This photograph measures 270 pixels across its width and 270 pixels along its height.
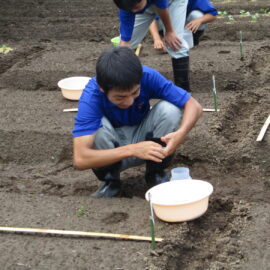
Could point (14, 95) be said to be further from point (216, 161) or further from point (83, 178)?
point (216, 161)

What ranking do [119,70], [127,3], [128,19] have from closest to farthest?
[119,70] → [127,3] → [128,19]

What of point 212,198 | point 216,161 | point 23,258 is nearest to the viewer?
point 23,258

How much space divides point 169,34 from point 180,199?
210 centimetres

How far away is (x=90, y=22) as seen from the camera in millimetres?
9500

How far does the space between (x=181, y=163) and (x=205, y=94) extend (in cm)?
142

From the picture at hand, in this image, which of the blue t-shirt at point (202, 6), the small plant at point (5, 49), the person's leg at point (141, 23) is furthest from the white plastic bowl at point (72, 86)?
the small plant at point (5, 49)

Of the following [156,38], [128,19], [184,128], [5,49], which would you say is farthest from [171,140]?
[5,49]

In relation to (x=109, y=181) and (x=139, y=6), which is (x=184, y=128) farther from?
(x=139, y=6)

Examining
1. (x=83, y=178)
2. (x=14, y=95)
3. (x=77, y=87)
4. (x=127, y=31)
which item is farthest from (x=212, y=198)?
(x=14, y=95)

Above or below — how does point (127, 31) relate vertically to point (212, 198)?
above

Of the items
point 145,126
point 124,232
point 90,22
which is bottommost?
point 90,22

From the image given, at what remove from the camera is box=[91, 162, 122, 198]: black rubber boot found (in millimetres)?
3842

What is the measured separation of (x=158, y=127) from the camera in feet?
12.5

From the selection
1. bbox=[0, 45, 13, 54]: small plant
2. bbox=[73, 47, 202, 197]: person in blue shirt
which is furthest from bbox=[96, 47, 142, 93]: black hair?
bbox=[0, 45, 13, 54]: small plant
